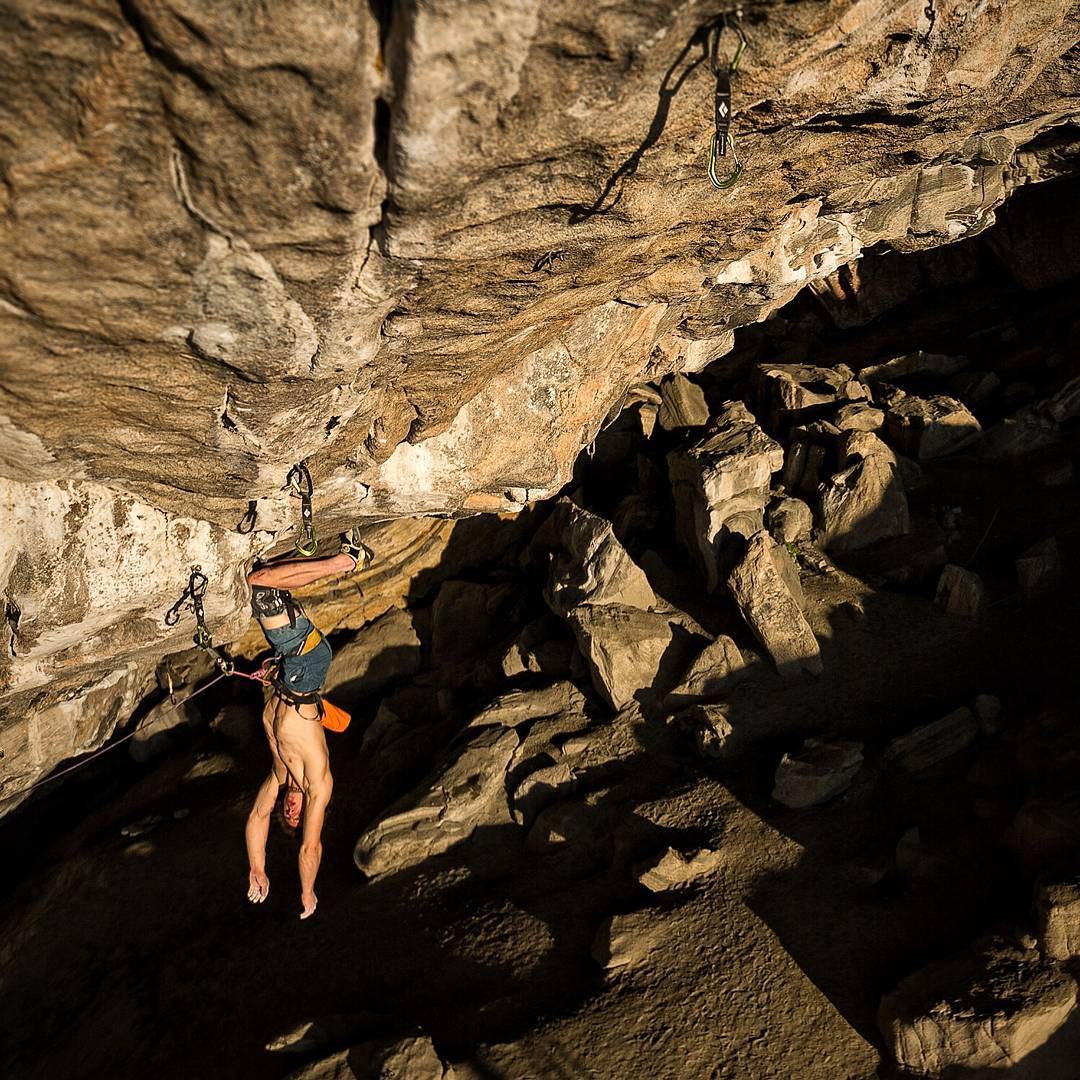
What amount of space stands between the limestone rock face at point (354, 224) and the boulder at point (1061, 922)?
486 centimetres

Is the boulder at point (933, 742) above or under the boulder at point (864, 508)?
under

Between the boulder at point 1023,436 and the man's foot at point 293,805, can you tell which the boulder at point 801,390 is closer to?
the boulder at point 1023,436

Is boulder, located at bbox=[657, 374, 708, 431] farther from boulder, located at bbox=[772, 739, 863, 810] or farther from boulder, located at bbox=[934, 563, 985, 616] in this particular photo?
boulder, located at bbox=[772, 739, 863, 810]

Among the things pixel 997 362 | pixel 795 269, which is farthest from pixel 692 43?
pixel 997 362

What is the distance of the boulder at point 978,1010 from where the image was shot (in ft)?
14.5

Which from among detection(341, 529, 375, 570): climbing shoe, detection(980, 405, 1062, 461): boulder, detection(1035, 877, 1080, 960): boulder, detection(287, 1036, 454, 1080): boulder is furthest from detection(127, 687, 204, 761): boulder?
detection(980, 405, 1062, 461): boulder

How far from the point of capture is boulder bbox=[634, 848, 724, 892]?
5953 mm

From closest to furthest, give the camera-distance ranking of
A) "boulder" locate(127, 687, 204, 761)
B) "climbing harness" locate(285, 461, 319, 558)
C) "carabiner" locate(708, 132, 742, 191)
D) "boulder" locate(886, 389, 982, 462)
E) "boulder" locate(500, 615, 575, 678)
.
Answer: "carabiner" locate(708, 132, 742, 191) < "climbing harness" locate(285, 461, 319, 558) < "boulder" locate(500, 615, 575, 678) < "boulder" locate(886, 389, 982, 462) < "boulder" locate(127, 687, 204, 761)

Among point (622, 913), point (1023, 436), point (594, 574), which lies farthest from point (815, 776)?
point (1023, 436)

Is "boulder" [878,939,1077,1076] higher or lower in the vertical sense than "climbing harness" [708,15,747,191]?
lower

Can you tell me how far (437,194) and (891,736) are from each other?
19.1 feet

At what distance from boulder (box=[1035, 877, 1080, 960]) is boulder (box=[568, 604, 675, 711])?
149 inches

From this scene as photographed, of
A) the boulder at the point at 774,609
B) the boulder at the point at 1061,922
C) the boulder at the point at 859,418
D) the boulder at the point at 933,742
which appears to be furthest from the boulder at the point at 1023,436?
the boulder at the point at 1061,922

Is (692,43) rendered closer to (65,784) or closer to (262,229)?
(262,229)
